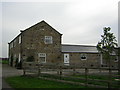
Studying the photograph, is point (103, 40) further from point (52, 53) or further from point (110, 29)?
point (52, 53)

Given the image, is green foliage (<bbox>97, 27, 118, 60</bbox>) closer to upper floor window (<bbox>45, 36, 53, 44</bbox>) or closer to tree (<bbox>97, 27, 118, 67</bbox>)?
tree (<bbox>97, 27, 118, 67</bbox>)

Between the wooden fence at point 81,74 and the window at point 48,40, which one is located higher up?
the window at point 48,40

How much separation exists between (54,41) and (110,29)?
11.8 meters

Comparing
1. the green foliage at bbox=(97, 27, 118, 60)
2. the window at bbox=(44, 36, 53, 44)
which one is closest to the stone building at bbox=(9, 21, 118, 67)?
the window at bbox=(44, 36, 53, 44)

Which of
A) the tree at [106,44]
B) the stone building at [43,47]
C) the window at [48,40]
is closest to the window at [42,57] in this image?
the stone building at [43,47]

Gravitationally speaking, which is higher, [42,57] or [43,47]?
[43,47]

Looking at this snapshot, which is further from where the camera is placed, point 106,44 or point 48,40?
point 48,40

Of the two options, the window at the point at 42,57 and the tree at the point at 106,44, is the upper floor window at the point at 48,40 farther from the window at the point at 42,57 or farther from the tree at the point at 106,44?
the tree at the point at 106,44

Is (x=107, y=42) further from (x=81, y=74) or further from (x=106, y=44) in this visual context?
(x=81, y=74)

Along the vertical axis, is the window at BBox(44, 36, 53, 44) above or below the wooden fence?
above

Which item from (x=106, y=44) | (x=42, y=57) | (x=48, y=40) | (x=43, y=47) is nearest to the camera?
(x=106, y=44)

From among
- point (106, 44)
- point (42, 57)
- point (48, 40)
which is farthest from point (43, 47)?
point (106, 44)

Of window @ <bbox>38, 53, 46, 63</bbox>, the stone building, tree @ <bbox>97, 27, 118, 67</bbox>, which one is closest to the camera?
tree @ <bbox>97, 27, 118, 67</bbox>

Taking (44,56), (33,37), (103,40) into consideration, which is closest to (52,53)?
(44,56)
